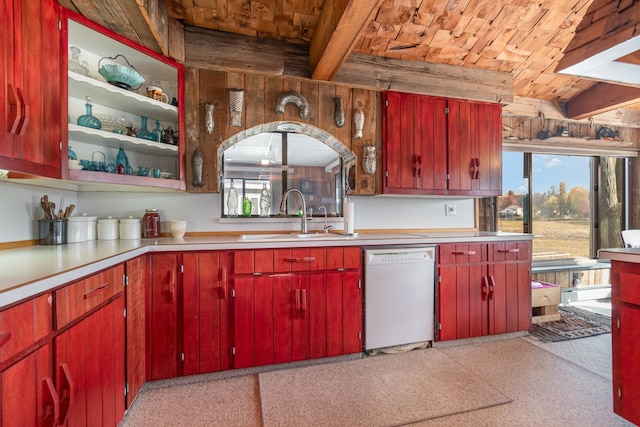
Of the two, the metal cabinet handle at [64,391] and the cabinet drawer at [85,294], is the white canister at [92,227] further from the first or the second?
the metal cabinet handle at [64,391]

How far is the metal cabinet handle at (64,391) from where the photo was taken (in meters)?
1.09

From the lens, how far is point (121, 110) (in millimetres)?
2316

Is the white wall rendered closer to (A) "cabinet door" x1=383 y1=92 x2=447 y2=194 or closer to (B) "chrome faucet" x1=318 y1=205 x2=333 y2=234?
(B) "chrome faucet" x1=318 y1=205 x2=333 y2=234

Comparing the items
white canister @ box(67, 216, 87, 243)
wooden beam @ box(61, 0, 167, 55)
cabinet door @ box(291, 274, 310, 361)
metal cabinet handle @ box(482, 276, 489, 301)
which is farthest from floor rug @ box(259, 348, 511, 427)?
wooden beam @ box(61, 0, 167, 55)

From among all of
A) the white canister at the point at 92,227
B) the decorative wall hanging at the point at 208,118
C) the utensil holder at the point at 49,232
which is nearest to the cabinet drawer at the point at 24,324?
the utensil holder at the point at 49,232

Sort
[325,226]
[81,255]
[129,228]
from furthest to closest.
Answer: [325,226], [129,228], [81,255]

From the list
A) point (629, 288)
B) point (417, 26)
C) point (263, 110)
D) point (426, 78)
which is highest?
point (417, 26)

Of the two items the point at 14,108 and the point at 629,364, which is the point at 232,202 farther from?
the point at 629,364

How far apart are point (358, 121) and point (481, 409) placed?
7.64 ft

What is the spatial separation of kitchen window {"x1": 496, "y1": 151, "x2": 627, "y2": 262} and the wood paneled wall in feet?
7.01

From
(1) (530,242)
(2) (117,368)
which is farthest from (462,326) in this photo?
(2) (117,368)

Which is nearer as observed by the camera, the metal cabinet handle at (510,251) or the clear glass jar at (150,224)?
the clear glass jar at (150,224)

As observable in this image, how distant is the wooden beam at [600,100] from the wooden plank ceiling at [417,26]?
0.04m

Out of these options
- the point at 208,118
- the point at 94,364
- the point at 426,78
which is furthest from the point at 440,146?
the point at 94,364
